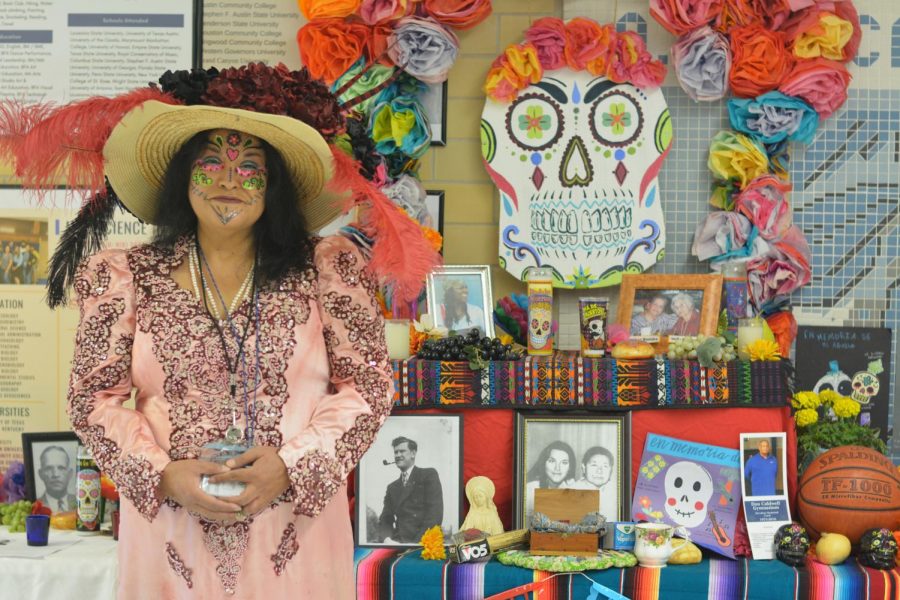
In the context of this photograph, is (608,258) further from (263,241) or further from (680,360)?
(263,241)

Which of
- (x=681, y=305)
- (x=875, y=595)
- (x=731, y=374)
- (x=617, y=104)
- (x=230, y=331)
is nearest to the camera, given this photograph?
(x=230, y=331)

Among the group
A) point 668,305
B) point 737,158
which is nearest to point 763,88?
point 737,158

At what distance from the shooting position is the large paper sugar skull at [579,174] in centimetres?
371

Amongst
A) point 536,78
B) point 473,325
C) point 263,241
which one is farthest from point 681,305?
point 263,241

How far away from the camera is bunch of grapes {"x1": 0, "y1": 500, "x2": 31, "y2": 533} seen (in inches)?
134

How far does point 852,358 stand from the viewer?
369 cm

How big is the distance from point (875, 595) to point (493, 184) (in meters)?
1.74

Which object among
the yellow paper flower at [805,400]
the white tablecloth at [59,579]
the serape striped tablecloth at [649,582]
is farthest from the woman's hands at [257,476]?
the yellow paper flower at [805,400]

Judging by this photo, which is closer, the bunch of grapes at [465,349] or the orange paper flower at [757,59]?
the bunch of grapes at [465,349]

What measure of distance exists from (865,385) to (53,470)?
2.63 m

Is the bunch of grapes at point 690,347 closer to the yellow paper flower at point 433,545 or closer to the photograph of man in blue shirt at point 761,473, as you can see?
the photograph of man in blue shirt at point 761,473

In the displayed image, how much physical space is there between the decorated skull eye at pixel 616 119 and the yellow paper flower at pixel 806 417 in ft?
3.40

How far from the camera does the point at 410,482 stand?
3.32 m

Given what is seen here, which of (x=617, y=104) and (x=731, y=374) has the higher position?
(x=617, y=104)
